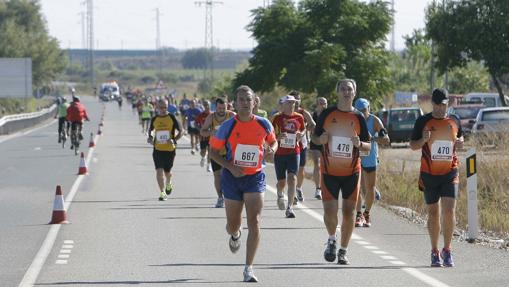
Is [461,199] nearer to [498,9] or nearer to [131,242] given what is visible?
[131,242]

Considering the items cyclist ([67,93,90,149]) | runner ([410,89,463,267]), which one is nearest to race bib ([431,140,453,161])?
runner ([410,89,463,267])

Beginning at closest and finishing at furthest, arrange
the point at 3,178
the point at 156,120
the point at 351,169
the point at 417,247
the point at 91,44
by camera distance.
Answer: the point at 351,169, the point at 417,247, the point at 156,120, the point at 3,178, the point at 91,44

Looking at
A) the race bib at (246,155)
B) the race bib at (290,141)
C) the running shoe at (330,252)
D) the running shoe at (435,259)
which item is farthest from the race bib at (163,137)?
the race bib at (246,155)

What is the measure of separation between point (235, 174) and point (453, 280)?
2.21 m

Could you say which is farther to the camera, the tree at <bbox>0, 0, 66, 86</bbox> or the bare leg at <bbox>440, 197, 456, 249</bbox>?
the tree at <bbox>0, 0, 66, 86</bbox>

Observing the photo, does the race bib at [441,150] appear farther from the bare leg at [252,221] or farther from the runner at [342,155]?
the bare leg at [252,221]

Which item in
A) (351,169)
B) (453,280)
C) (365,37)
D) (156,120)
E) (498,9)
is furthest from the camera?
(498,9)

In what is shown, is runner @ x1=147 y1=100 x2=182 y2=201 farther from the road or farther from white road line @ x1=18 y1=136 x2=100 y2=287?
white road line @ x1=18 y1=136 x2=100 y2=287

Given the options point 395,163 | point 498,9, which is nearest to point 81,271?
point 395,163

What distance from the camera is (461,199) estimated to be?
2112cm

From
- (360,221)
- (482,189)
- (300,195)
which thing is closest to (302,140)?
(300,195)

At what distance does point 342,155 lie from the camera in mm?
12680

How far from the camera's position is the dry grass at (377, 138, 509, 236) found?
60.3 ft

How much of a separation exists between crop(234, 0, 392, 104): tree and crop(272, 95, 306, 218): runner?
79.8 feet
